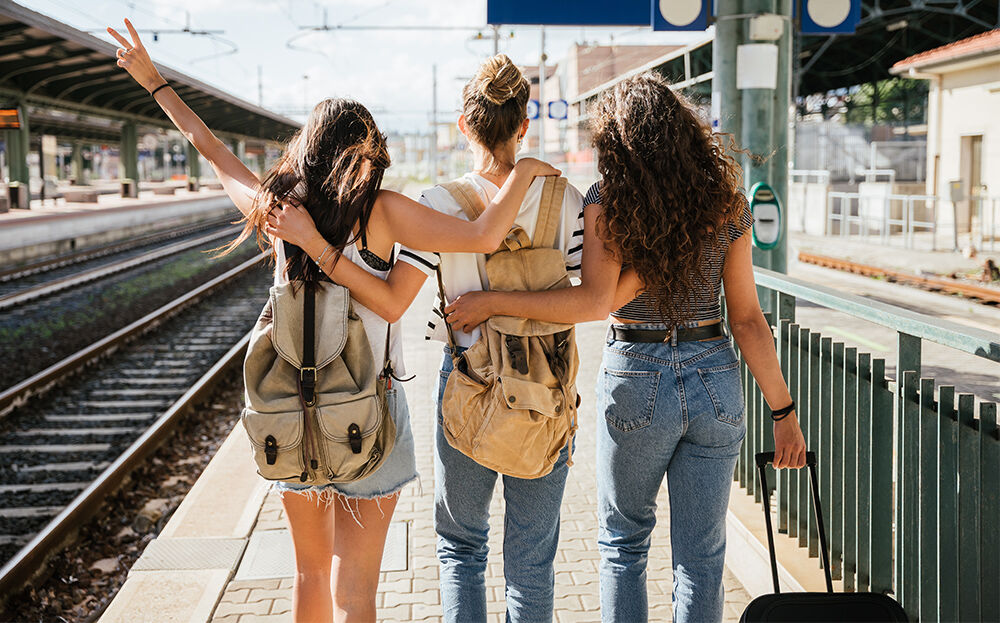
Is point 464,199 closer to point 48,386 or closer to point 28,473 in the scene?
point 28,473

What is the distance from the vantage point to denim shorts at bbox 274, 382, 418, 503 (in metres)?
2.73

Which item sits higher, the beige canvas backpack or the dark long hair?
the dark long hair

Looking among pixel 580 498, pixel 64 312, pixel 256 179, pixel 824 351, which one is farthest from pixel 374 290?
pixel 64 312

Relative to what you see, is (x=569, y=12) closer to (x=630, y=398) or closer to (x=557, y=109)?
(x=630, y=398)

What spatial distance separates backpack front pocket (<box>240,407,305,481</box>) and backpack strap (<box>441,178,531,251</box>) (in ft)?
2.26

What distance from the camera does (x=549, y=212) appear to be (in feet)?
8.53

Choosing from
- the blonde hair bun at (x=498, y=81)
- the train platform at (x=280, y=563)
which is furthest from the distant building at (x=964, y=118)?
the blonde hair bun at (x=498, y=81)

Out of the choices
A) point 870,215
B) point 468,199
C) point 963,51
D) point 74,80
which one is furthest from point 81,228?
point 468,199

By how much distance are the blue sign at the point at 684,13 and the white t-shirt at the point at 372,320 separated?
481 centimetres

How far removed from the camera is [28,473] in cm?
701

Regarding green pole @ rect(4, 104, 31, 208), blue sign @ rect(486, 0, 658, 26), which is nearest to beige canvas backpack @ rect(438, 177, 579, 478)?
blue sign @ rect(486, 0, 658, 26)

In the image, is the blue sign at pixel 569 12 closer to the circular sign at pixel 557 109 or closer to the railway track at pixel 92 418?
the railway track at pixel 92 418

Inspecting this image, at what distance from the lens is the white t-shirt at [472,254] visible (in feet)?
8.49

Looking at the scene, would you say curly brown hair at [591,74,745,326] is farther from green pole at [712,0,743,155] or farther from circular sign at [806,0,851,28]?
circular sign at [806,0,851,28]
